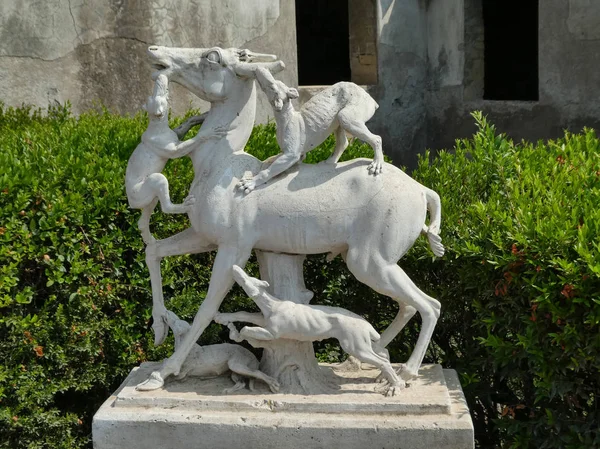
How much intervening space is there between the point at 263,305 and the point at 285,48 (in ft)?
19.9

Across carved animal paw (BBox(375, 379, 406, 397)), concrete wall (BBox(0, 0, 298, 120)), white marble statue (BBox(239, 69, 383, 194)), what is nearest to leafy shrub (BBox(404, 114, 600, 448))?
carved animal paw (BBox(375, 379, 406, 397))

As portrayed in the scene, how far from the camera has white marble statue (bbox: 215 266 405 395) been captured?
370 centimetres

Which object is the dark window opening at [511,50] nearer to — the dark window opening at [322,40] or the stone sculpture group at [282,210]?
the dark window opening at [322,40]

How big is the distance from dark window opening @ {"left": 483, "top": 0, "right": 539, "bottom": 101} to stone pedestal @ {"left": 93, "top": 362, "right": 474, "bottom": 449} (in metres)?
8.75

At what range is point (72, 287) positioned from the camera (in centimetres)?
469

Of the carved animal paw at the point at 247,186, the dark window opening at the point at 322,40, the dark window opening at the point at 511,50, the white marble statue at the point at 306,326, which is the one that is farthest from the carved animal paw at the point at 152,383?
the dark window opening at the point at 322,40

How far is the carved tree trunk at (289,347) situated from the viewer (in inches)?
151

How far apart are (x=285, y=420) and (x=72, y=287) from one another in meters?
1.62

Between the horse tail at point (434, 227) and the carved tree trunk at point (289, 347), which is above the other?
the horse tail at point (434, 227)

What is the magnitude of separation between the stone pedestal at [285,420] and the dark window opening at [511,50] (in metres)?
8.75

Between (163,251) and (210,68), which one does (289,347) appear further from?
(210,68)

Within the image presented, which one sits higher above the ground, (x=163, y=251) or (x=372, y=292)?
(x=163, y=251)

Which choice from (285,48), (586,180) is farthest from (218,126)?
(285,48)

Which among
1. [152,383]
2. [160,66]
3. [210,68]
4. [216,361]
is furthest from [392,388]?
[160,66]
